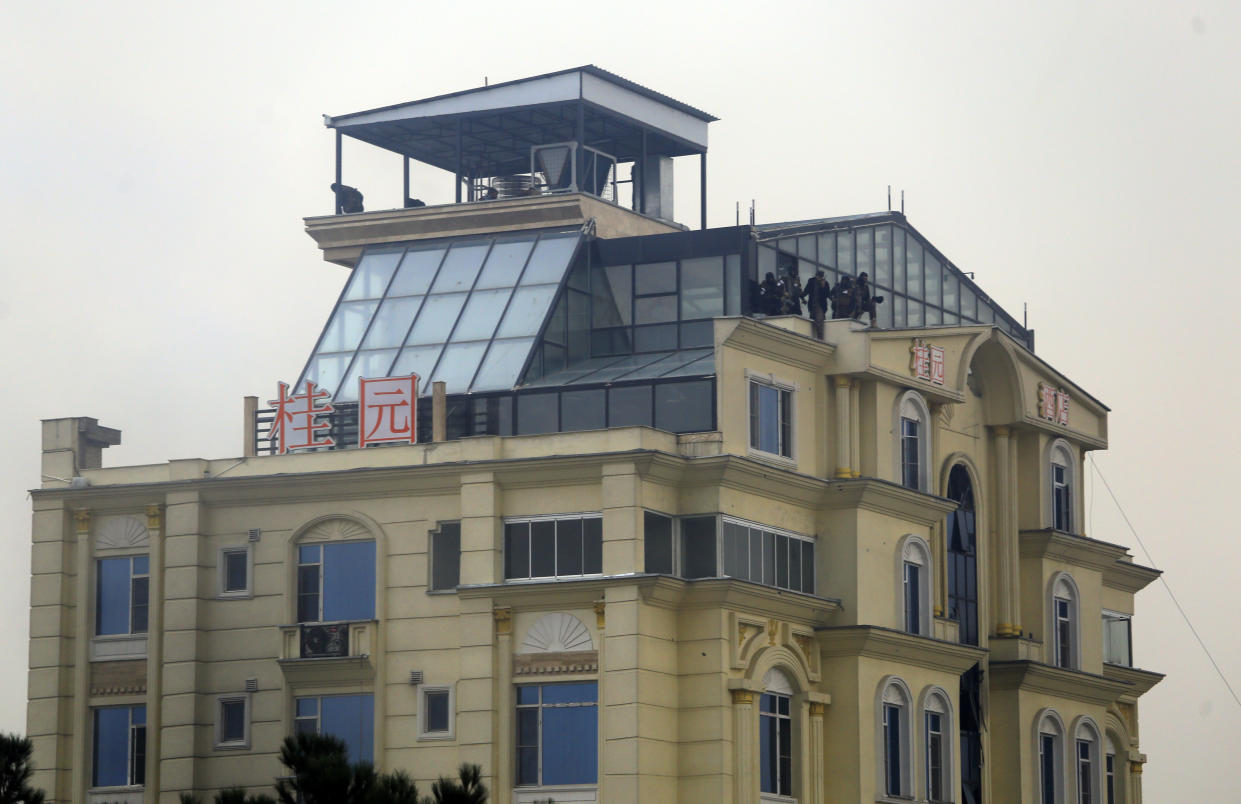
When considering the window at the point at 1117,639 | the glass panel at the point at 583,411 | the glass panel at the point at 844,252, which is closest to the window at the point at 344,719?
the glass panel at the point at 583,411

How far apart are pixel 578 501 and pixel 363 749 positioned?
9.44 metres

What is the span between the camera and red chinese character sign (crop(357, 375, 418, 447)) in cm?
7844

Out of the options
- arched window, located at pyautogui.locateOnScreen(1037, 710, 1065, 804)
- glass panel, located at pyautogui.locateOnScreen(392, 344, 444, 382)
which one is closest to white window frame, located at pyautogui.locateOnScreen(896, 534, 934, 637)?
arched window, located at pyautogui.locateOnScreen(1037, 710, 1065, 804)

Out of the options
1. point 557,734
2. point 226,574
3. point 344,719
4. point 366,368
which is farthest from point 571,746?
point 366,368

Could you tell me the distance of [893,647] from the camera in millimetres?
78312

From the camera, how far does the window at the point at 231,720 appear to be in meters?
77.5

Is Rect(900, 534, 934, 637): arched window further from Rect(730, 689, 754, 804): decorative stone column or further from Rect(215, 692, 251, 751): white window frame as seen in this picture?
Rect(215, 692, 251, 751): white window frame

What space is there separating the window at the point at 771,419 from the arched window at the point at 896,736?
774 centimetres

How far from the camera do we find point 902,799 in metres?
78.6

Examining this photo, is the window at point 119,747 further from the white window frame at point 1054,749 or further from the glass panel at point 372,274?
the white window frame at point 1054,749

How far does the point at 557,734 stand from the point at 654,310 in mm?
16245

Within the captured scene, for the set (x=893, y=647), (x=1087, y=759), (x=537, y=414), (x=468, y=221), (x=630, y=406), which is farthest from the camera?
(x=1087, y=759)

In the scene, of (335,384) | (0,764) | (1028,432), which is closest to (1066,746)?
(1028,432)

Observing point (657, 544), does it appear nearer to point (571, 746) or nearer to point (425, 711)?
point (571, 746)
